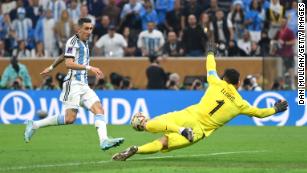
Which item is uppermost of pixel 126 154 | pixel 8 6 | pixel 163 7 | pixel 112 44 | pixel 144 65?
pixel 8 6

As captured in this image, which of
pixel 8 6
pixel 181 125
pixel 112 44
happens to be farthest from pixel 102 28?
pixel 181 125

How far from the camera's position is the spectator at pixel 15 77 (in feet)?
96.4

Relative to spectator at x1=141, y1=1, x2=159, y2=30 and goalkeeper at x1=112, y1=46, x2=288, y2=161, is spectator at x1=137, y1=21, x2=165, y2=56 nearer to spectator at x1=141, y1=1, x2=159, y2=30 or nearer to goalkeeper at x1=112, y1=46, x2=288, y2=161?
spectator at x1=141, y1=1, x2=159, y2=30

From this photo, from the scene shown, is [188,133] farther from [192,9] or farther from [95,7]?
[95,7]

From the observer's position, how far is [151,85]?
28953 millimetres

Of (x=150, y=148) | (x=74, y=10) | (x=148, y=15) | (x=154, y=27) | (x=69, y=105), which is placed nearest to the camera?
(x=150, y=148)

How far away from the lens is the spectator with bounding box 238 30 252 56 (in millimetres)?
30141

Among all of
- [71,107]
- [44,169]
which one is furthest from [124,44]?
[44,169]

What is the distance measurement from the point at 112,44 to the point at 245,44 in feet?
13.5

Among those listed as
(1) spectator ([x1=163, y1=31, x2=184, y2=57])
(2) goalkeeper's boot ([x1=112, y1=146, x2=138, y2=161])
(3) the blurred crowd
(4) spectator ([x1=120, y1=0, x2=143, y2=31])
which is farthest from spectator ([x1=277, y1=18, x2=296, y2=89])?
(2) goalkeeper's boot ([x1=112, y1=146, x2=138, y2=161])

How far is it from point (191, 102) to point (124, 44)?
377cm

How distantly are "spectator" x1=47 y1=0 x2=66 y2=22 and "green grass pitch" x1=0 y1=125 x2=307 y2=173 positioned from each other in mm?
7675

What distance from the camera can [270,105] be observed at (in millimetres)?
27141

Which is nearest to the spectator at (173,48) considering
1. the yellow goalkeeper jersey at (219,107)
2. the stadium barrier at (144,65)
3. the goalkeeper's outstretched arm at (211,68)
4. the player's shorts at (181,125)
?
the stadium barrier at (144,65)
